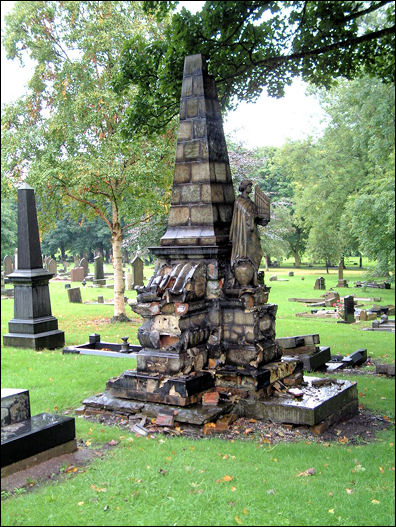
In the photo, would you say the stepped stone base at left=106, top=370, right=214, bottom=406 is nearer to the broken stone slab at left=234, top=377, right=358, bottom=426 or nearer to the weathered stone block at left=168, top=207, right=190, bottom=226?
the broken stone slab at left=234, top=377, right=358, bottom=426

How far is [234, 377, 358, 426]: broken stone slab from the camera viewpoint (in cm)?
668

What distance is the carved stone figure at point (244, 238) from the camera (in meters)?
7.74

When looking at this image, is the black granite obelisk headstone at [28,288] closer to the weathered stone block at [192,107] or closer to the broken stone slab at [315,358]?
the weathered stone block at [192,107]

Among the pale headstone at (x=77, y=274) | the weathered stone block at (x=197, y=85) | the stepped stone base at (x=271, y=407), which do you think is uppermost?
the weathered stone block at (x=197, y=85)

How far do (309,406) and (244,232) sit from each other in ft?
8.91

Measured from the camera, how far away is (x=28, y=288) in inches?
485

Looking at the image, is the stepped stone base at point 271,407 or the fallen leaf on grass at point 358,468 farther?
the stepped stone base at point 271,407

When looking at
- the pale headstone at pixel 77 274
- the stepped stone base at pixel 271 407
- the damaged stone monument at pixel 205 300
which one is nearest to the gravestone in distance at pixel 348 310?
the damaged stone monument at pixel 205 300

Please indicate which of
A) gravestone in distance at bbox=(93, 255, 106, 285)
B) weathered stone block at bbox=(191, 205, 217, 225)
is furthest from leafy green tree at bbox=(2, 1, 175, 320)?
gravestone in distance at bbox=(93, 255, 106, 285)

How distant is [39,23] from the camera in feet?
44.1

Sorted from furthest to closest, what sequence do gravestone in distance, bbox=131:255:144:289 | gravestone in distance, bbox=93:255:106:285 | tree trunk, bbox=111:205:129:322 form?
gravestone in distance, bbox=93:255:106:285, gravestone in distance, bbox=131:255:144:289, tree trunk, bbox=111:205:129:322

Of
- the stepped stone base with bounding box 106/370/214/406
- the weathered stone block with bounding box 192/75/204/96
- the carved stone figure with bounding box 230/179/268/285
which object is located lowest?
the stepped stone base with bounding box 106/370/214/406

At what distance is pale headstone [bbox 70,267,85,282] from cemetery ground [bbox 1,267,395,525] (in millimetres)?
25402

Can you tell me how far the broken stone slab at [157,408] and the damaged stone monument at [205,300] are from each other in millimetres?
25
